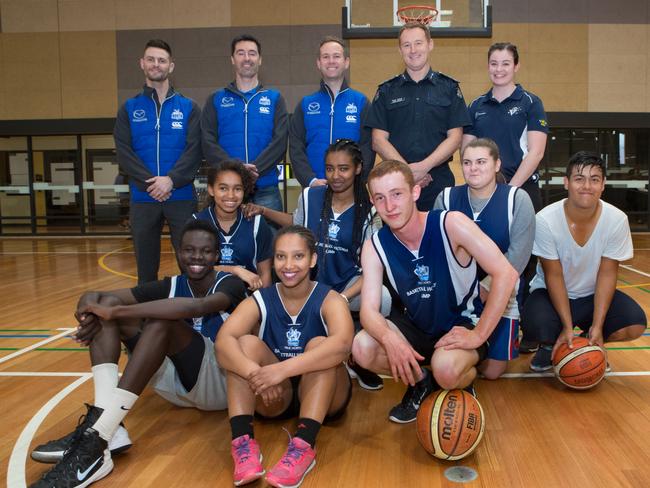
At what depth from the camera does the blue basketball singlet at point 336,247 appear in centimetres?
341

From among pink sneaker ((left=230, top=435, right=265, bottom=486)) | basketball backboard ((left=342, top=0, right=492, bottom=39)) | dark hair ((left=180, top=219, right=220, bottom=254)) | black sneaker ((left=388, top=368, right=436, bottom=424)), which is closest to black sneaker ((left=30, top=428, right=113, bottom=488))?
pink sneaker ((left=230, top=435, right=265, bottom=486))

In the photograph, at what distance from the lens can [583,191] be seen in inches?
127

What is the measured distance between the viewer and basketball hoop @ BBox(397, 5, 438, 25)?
9.32 metres

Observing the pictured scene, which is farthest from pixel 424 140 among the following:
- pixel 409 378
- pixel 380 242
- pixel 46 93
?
pixel 46 93

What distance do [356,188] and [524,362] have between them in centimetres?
154

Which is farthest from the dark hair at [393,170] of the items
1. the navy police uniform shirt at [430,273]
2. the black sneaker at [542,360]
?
the black sneaker at [542,360]

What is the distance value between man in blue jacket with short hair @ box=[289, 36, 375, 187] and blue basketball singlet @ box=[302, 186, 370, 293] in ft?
2.26

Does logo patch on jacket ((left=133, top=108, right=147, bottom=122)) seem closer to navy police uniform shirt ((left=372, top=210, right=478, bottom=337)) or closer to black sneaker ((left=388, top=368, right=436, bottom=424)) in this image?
navy police uniform shirt ((left=372, top=210, right=478, bottom=337))

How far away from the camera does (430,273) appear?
8.91ft

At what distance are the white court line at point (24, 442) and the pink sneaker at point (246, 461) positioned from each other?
786 millimetres

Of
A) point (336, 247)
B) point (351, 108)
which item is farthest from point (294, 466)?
point (351, 108)

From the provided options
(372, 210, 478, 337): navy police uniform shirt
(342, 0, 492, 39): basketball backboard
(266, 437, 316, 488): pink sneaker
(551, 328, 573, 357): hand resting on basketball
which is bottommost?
(266, 437, 316, 488): pink sneaker

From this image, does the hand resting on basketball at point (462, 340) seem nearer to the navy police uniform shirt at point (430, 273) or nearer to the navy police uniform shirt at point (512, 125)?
the navy police uniform shirt at point (430, 273)

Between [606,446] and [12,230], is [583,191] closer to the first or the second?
[606,446]
